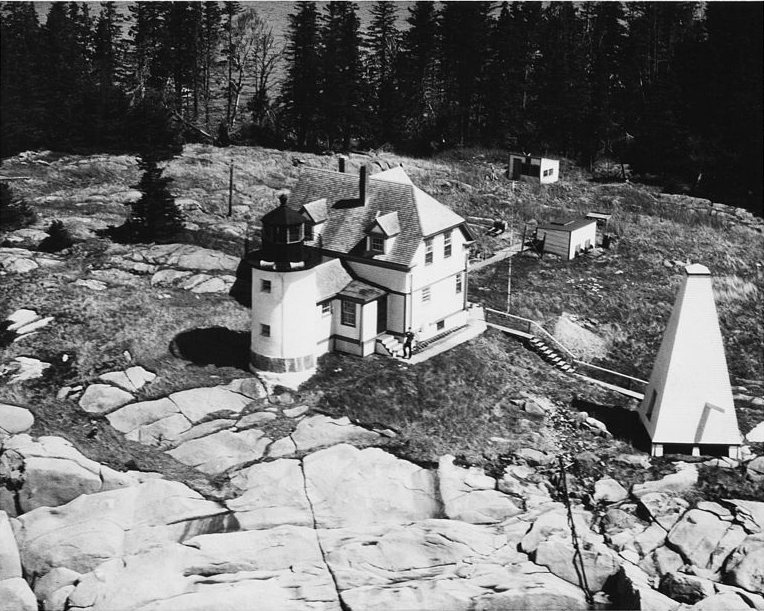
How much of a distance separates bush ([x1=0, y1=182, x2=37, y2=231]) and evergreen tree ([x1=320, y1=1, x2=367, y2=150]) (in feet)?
101

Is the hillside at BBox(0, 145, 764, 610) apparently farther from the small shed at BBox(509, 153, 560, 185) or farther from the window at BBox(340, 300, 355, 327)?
the small shed at BBox(509, 153, 560, 185)

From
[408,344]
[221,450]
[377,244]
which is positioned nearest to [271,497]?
[221,450]

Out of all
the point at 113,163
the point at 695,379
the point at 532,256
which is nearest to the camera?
the point at 695,379

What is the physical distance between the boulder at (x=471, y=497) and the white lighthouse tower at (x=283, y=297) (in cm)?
813

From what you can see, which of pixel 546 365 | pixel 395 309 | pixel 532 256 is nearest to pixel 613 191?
pixel 532 256

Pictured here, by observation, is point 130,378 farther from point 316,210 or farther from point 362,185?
point 362,185

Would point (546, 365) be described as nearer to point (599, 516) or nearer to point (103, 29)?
point (599, 516)

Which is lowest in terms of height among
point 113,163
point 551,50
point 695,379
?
point 695,379

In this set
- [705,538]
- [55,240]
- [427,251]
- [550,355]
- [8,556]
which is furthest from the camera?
[55,240]

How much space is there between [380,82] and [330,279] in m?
49.2

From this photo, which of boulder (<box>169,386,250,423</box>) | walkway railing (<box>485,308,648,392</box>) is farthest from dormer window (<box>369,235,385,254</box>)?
boulder (<box>169,386,250,423</box>)

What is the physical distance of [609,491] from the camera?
3528 cm

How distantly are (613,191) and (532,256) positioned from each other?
2025 centimetres

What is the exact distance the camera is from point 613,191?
74750mm
